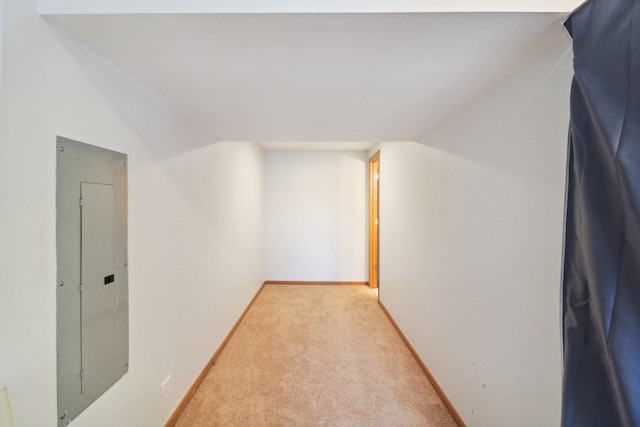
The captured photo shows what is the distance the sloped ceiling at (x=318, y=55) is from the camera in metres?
0.78

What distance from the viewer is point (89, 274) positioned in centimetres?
101

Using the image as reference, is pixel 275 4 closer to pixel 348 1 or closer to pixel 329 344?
pixel 348 1

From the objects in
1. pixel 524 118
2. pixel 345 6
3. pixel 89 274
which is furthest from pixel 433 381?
pixel 345 6

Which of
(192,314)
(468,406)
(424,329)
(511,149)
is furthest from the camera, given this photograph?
(424,329)

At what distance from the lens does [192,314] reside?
6.16ft

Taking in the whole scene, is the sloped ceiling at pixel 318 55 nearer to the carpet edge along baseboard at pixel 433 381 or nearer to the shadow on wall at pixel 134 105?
the shadow on wall at pixel 134 105

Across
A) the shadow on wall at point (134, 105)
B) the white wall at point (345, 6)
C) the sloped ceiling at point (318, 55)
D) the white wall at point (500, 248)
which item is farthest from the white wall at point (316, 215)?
the white wall at point (345, 6)

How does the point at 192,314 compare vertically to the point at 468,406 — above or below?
above

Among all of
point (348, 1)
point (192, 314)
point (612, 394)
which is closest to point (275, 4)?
point (348, 1)

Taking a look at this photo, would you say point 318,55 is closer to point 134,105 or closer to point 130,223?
point 134,105

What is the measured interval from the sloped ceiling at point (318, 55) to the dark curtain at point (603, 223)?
0.20m

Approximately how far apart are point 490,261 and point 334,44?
50.5 inches

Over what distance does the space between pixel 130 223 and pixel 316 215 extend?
11.0 feet

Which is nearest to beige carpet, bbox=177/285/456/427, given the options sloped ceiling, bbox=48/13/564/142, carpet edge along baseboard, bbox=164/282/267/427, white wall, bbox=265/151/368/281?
carpet edge along baseboard, bbox=164/282/267/427
